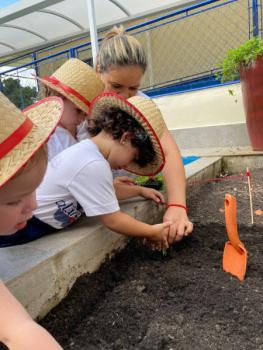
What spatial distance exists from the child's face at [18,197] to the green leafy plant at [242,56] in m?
2.40

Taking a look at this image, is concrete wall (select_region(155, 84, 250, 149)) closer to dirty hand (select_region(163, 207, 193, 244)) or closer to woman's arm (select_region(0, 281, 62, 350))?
dirty hand (select_region(163, 207, 193, 244))

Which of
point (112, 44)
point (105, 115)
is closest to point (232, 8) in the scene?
point (112, 44)

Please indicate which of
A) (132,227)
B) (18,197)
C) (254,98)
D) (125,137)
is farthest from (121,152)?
(254,98)

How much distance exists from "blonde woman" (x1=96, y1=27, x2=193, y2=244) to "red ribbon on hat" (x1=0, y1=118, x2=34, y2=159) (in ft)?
3.06

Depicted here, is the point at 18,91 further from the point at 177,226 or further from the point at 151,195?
the point at 177,226

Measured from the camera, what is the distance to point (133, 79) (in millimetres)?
1634

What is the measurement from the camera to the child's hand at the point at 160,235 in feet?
4.64

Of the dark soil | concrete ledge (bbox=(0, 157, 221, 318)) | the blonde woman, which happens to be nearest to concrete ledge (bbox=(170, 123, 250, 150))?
the blonde woman

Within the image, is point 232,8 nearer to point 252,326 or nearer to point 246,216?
point 246,216

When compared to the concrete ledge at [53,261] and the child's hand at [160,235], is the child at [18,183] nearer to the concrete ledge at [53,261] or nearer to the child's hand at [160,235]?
the concrete ledge at [53,261]

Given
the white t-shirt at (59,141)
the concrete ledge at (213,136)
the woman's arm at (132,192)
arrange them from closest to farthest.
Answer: the white t-shirt at (59,141) < the woman's arm at (132,192) < the concrete ledge at (213,136)

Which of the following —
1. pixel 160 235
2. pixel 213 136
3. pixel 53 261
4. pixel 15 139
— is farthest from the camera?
pixel 213 136

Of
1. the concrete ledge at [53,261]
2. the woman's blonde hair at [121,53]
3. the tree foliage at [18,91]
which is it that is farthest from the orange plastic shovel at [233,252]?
the tree foliage at [18,91]

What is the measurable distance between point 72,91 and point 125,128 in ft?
1.42
